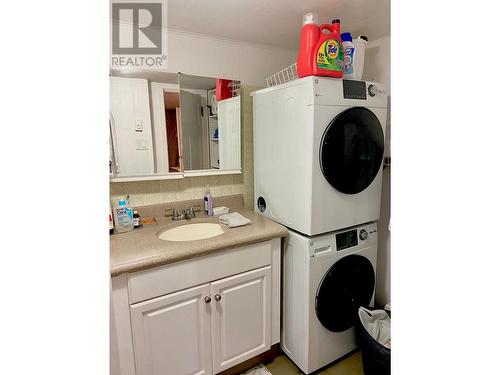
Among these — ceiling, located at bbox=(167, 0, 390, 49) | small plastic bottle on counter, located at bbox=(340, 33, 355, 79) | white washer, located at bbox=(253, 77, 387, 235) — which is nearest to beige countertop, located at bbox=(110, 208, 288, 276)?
white washer, located at bbox=(253, 77, 387, 235)

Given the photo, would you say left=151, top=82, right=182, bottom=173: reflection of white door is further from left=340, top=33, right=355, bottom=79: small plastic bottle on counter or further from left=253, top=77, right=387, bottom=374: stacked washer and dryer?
left=340, top=33, right=355, bottom=79: small plastic bottle on counter

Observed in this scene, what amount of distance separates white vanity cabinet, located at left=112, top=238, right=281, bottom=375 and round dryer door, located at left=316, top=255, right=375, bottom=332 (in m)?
0.30

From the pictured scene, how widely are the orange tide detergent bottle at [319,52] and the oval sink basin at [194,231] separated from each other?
1.13m

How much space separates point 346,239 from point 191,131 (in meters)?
1.31

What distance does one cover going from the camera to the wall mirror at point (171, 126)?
1741 mm

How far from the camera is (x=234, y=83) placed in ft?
6.82

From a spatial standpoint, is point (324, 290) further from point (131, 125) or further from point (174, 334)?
point (131, 125)

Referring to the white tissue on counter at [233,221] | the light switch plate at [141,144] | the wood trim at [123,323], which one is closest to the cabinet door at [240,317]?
the white tissue on counter at [233,221]

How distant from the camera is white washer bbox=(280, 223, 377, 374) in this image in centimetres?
165

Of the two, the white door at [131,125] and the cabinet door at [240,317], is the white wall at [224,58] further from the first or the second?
the cabinet door at [240,317]

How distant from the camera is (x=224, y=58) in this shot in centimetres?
204
